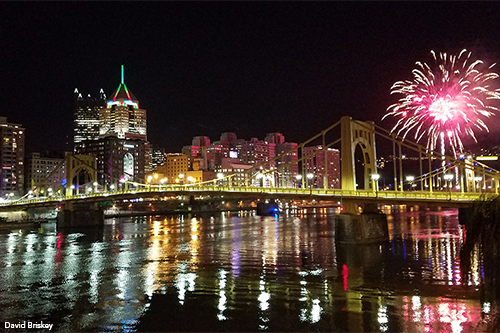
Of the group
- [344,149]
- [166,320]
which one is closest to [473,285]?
[166,320]

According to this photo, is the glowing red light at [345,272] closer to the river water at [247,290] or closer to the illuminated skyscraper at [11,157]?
the river water at [247,290]

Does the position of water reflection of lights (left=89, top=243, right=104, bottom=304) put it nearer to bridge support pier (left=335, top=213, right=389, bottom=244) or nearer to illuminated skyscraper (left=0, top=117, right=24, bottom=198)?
bridge support pier (left=335, top=213, right=389, bottom=244)

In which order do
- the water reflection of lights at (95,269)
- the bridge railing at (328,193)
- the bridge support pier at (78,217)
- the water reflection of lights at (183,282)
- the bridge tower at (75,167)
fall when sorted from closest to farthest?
the water reflection of lights at (183,282) → the water reflection of lights at (95,269) → the bridge railing at (328,193) → the bridge support pier at (78,217) → the bridge tower at (75,167)

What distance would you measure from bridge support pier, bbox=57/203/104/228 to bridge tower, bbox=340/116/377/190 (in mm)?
48417

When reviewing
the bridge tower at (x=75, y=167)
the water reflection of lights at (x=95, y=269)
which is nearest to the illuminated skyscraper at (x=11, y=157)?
the bridge tower at (x=75, y=167)

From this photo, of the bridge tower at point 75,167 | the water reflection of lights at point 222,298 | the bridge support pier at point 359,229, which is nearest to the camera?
the water reflection of lights at point 222,298

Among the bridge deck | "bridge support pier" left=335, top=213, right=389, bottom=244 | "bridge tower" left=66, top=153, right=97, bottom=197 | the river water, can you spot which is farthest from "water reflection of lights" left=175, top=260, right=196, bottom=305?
"bridge tower" left=66, top=153, right=97, bottom=197

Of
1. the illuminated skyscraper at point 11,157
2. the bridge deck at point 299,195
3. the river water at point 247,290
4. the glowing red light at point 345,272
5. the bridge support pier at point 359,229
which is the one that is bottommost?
the glowing red light at point 345,272

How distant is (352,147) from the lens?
45406 mm

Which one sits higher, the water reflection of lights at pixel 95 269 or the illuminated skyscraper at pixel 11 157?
the illuminated skyscraper at pixel 11 157

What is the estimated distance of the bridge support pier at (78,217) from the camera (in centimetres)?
7319

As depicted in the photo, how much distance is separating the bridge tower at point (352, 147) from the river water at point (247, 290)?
26.3 ft

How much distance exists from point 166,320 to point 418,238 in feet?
121

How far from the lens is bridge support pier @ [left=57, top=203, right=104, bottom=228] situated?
73188 mm
